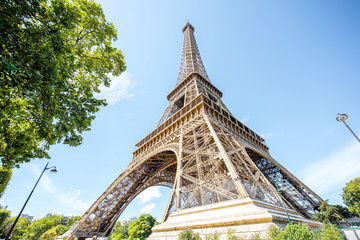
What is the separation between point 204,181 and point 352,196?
30.6 metres

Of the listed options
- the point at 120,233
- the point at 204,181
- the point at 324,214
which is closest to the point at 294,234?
the point at 204,181

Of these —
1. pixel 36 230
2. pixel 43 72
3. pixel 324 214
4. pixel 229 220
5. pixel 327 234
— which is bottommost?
pixel 327 234

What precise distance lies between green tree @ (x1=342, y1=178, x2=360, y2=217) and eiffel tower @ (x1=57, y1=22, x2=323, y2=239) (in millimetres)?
10786

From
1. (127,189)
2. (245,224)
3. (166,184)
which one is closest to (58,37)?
(245,224)

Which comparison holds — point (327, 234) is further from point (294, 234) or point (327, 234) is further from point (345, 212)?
point (345, 212)

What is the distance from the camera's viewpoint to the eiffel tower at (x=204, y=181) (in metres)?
6.30

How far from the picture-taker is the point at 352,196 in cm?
2397

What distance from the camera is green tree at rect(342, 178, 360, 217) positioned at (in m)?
22.5

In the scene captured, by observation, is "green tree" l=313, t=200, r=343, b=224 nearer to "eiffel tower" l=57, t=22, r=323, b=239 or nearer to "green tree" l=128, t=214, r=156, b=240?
"eiffel tower" l=57, t=22, r=323, b=239

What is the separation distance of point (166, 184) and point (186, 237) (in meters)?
20.0

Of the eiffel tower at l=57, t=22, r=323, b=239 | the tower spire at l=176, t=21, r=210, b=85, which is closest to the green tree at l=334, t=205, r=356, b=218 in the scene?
the eiffel tower at l=57, t=22, r=323, b=239

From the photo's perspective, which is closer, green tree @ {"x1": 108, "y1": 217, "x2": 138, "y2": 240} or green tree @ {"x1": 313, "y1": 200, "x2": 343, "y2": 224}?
green tree @ {"x1": 313, "y1": 200, "x2": 343, "y2": 224}

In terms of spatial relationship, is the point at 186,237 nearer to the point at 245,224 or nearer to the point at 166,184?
the point at 245,224

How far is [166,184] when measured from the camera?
80.1 feet
